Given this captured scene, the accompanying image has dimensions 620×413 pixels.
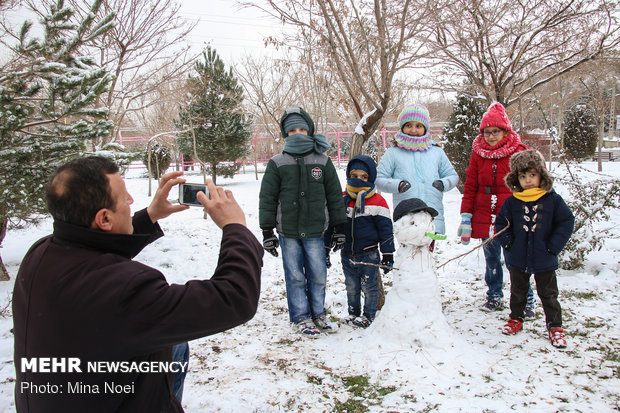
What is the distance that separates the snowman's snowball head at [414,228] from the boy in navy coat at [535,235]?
0.69 m

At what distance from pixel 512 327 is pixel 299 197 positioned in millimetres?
2120

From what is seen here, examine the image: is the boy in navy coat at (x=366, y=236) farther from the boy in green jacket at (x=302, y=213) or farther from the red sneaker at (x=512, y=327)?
the red sneaker at (x=512, y=327)

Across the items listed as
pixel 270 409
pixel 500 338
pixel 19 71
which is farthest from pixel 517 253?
pixel 19 71

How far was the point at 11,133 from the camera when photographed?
3982mm

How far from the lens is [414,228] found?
9.78ft

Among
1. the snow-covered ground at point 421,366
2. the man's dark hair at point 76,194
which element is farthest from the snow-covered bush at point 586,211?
the man's dark hair at point 76,194

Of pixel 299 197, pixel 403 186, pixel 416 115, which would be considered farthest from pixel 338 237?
pixel 416 115

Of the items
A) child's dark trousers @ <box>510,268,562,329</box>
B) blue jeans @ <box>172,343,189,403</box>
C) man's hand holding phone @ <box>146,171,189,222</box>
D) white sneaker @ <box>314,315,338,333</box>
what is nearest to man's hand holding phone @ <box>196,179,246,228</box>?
man's hand holding phone @ <box>146,171,189,222</box>

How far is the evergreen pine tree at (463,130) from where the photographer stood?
1009 centimetres

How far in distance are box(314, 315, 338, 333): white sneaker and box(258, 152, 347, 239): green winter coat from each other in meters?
0.79

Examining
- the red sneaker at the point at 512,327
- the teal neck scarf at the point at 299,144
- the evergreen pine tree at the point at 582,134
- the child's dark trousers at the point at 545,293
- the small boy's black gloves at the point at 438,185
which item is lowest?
the red sneaker at the point at 512,327

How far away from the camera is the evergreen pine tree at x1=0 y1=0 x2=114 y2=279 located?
3.70 metres

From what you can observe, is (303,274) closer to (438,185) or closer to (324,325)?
(324,325)

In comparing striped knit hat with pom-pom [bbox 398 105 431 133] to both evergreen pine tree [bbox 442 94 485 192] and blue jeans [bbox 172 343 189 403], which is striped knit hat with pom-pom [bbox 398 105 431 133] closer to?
blue jeans [bbox 172 343 189 403]
